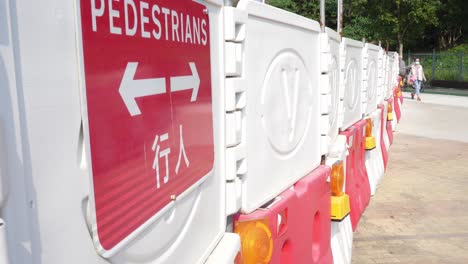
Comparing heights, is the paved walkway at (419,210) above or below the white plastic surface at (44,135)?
below

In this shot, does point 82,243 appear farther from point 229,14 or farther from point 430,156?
point 430,156

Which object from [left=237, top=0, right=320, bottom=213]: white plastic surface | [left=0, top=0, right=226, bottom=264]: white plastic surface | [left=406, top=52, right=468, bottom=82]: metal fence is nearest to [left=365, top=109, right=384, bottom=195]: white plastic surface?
[left=237, top=0, right=320, bottom=213]: white plastic surface

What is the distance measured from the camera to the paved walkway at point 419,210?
4205 millimetres

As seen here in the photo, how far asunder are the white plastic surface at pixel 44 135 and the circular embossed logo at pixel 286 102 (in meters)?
1.31

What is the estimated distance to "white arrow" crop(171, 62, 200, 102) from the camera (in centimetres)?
141

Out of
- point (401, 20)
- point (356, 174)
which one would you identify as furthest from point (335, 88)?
point (401, 20)

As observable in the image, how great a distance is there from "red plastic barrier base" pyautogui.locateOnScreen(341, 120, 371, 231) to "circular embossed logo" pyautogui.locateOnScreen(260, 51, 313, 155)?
151 cm

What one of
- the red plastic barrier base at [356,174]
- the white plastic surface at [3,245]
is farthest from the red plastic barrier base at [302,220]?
the white plastic surface at [3,245]

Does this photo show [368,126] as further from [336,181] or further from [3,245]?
[3,245]

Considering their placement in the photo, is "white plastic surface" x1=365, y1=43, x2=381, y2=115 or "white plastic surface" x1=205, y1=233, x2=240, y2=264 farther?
"white plastic surface" x1=365, y1=43, x2=381, y2=115

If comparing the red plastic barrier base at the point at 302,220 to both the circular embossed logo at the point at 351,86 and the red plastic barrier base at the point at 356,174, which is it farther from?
the circular embossed logo at the point at 351,86

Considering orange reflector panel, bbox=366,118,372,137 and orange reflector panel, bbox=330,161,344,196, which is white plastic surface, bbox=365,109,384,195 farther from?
orange reflector panel, bbox=330,161,344,196

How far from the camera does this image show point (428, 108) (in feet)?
55.0

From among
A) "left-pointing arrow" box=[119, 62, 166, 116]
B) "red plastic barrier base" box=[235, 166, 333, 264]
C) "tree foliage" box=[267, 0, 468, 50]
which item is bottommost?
"red plastic barrier base" box=[235, 166, 333, 264]
